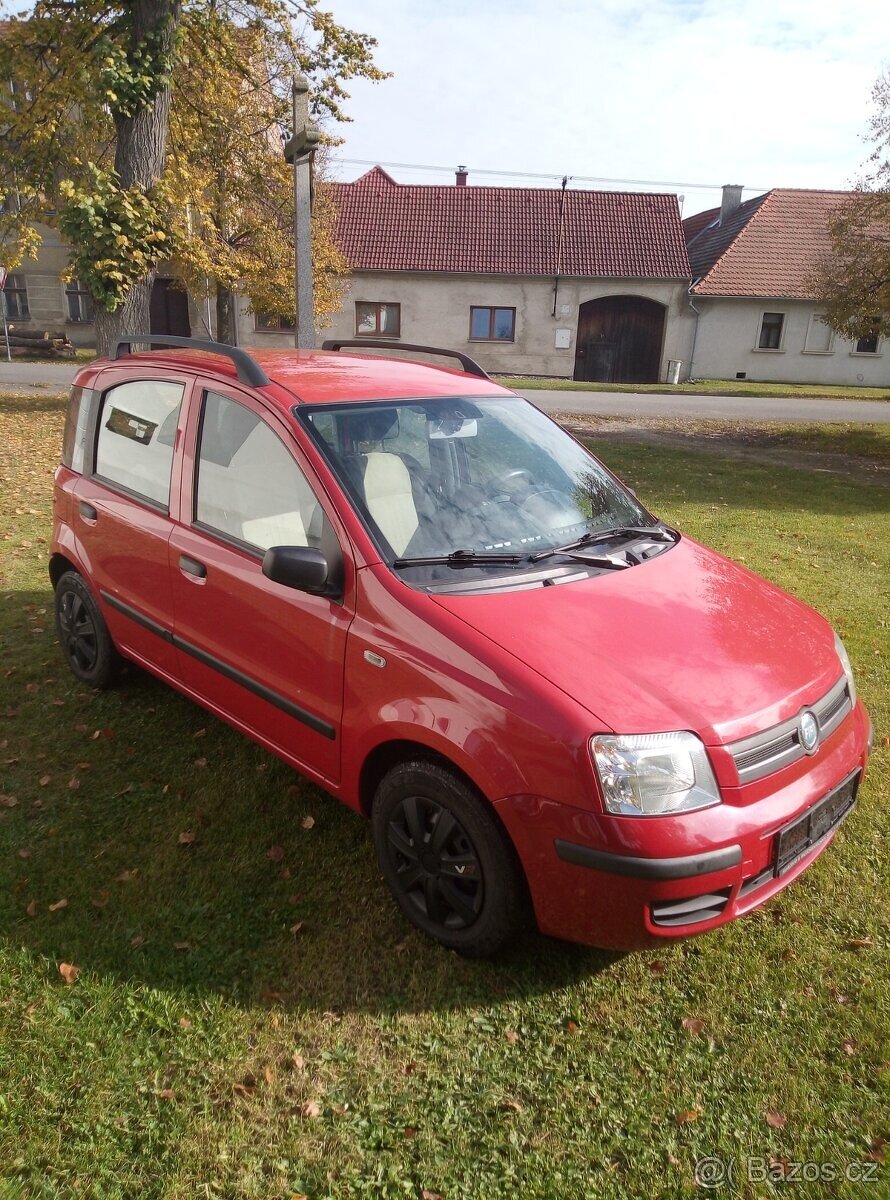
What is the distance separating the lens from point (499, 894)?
2.65 m

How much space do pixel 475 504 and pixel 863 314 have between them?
1547 cm

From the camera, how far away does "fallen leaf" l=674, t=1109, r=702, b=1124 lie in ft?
7.78

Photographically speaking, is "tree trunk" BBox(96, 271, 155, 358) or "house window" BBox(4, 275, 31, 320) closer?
"tree trunk" BBox(96, 271, 155, 358)

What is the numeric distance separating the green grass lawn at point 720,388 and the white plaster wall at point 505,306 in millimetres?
2684

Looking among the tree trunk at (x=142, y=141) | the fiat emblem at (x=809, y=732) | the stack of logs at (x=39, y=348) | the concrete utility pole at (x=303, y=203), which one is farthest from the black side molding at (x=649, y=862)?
the stack of logs at (x=39, y=348)

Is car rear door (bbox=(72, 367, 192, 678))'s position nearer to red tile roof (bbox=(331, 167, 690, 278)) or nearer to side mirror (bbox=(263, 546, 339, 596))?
side mirror (bbox=(263, 546, 339, 596))

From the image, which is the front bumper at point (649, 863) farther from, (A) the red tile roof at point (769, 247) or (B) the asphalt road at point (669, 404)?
(A) the red tile roof at point (769, 247)

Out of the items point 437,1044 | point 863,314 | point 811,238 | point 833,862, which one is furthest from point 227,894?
point 811,238

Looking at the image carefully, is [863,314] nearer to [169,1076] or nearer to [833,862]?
[833,862]

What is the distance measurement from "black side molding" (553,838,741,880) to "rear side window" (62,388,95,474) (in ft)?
11.3

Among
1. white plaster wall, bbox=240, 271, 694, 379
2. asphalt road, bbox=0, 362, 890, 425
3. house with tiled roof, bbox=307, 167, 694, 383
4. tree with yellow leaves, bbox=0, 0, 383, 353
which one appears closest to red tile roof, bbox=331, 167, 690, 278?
house with tiled roof, bbox=307, 167, 694, 383

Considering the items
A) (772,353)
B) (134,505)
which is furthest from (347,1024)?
(772,353)

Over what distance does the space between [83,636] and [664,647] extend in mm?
3374

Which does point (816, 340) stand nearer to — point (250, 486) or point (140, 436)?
point (140, 436)
